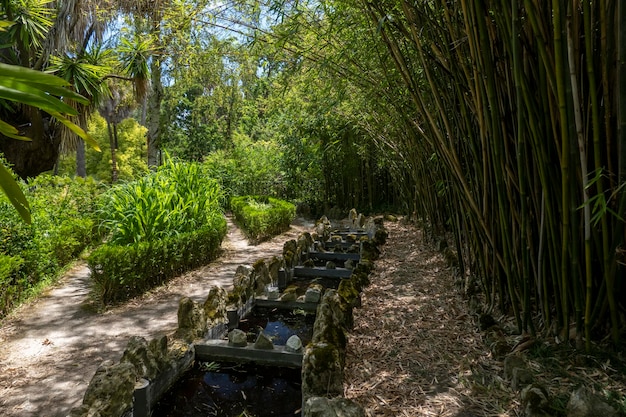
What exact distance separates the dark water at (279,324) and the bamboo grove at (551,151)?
133 centimetres

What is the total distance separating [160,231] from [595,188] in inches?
142

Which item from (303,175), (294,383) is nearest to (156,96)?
(303,175)

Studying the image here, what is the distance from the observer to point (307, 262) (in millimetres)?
4363

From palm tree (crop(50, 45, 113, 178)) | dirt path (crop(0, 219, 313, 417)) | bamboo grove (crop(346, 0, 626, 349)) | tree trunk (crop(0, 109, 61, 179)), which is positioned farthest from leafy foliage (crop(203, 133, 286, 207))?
bamboo grove (crop(346, 0, 626, 349))

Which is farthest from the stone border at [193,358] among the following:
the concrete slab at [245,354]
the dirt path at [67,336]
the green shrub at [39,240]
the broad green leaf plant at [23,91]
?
the green shrub at [39,240]

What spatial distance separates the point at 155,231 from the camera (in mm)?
3982

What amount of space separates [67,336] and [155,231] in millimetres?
1400

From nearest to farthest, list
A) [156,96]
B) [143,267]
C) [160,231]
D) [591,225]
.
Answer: [591,225] → [143,267] → [160,231] → [156,96]

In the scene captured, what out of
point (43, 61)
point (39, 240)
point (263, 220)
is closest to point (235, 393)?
point (39, 240)

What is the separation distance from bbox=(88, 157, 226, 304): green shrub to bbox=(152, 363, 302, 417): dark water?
1.51 meters

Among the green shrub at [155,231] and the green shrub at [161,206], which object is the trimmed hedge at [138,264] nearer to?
the green shrub at [155,231]

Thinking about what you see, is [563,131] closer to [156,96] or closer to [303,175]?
[156,96]

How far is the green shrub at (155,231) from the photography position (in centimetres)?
330

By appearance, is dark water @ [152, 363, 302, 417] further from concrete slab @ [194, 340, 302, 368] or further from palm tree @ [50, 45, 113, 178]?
palm tree @ [50, 45, 113, 178]
